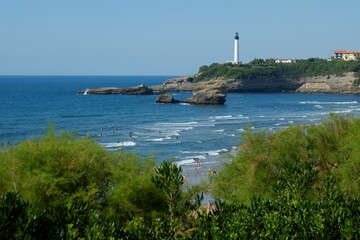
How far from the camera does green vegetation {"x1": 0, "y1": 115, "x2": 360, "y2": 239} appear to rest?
17500 millimetres

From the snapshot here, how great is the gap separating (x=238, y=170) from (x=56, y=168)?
12.7 meters

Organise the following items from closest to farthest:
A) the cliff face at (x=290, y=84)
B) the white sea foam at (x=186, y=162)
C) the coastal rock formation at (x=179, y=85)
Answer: the white sea foam at (x=186, y=162) < the cliff face at (x=290, y=84) < the coastal rock formation at (x=179, y=85)

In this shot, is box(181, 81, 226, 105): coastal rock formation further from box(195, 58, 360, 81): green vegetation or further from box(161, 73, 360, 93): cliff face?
box(195, 58, 360, 81): green vegetation

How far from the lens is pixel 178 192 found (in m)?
23.2

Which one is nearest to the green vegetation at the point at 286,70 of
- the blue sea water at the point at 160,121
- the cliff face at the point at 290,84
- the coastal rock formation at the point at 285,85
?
the cliff face at the point at 290,84

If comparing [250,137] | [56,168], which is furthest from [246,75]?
[56,168]

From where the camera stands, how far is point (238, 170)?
3303cm

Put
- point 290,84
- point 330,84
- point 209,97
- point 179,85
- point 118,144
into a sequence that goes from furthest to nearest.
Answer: point 179,85 → point 290,84 → point 330,84 → point 209,97 → point 118,144

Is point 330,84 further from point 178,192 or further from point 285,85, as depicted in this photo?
point 178,192

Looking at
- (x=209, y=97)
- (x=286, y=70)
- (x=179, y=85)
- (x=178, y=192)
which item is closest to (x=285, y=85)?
(x=286, y=70)

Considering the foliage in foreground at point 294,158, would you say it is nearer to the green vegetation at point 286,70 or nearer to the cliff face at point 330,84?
the cliff face at point 330,84

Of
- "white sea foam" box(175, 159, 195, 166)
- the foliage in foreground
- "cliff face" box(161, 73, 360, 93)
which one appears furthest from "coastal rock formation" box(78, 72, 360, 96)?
the foliage in foreground

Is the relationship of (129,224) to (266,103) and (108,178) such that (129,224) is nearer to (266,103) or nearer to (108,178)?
(108,178)

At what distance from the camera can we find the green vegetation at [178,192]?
17.5 metres
